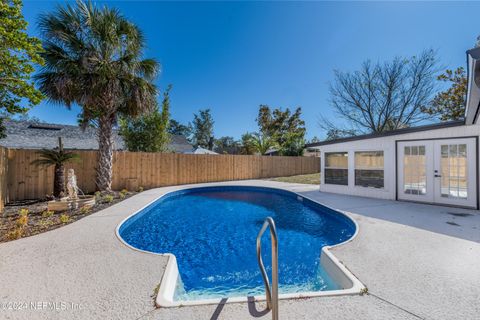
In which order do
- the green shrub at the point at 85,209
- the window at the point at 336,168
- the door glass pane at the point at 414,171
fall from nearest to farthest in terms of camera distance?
the green shrub at the point at 85,209 → the door glass pane at the point at 414,171 → the window at the point at 336,168

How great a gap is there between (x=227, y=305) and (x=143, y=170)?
9.96m

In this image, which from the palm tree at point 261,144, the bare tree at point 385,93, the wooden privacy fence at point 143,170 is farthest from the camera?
the palm tree at point 261,144

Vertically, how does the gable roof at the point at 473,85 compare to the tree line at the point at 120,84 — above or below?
below

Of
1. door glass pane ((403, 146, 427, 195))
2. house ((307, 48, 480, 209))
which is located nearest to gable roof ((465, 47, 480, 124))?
house ((307, 48, 480, 209))

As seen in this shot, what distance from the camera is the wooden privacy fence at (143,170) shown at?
7520 millimetres

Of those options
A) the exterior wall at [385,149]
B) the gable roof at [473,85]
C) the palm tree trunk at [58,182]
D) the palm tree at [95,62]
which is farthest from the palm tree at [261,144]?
the palm tree trunk at [58,182]

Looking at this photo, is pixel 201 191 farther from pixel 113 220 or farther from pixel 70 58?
pixel 70 58

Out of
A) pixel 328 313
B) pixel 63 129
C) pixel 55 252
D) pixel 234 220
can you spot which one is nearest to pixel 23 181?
pixel 55 252

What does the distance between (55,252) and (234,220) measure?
4156 mm

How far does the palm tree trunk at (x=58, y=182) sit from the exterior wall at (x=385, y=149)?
422 inches

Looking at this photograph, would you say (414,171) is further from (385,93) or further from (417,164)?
(385,93)

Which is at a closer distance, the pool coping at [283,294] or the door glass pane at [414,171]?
the pool coping at [283,294]

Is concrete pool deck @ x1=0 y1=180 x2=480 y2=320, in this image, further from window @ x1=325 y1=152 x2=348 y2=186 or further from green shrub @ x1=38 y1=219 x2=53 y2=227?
window @ x1=325 y1=152 x2=348 y2=186

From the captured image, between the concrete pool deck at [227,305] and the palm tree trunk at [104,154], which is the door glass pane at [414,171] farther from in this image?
the palm tree trunk at [104,154]
